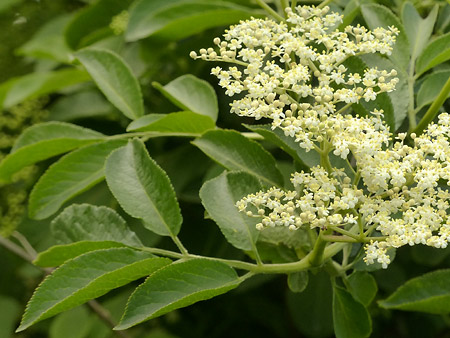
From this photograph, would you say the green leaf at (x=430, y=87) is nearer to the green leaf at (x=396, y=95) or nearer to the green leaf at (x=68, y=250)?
the green leaf at (x=396, y=95)

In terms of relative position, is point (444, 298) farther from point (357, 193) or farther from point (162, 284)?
point (162, 284)

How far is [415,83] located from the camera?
1034 millimetres

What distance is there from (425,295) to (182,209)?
0.62m

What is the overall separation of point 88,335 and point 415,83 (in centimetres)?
93

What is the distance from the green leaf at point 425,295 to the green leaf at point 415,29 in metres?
0.33

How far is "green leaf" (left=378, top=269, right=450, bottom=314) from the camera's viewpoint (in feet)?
2.83

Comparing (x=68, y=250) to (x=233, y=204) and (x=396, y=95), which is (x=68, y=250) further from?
(x=396, y=95)

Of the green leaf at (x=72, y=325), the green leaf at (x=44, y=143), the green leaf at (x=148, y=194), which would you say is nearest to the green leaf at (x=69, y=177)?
the green leaf at (x=44, y=143)

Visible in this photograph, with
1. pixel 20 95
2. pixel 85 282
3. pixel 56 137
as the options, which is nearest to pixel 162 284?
pixel 85 282

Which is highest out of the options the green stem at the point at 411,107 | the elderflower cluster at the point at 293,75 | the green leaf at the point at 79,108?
the elderflower cluster at the point at 293,75

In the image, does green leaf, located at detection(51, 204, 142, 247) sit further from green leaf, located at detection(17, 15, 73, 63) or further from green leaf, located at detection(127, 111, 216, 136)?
green leaf, located at detection(17, 15, 73, 63)

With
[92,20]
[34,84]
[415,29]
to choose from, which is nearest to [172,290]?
[415,29]

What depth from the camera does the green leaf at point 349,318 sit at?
0.88m

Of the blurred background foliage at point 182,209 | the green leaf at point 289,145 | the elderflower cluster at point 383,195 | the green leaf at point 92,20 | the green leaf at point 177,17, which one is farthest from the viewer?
the green leaf at point 92,20
